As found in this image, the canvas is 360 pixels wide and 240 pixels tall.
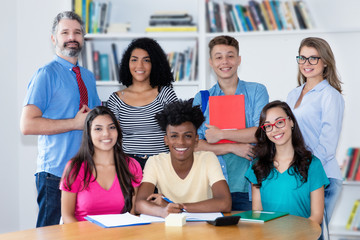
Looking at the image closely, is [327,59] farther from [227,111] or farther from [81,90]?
[81,90]

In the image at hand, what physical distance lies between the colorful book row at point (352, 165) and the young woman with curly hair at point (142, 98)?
183 centimetres

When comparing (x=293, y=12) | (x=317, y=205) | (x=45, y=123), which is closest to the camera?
(x=317, y=205)

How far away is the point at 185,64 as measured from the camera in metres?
4.05

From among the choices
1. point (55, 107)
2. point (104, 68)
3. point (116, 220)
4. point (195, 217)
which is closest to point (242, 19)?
point (104, 68)

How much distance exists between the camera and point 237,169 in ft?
9.11

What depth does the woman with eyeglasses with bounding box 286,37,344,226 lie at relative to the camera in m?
2.70

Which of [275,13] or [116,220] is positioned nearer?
[116,220]

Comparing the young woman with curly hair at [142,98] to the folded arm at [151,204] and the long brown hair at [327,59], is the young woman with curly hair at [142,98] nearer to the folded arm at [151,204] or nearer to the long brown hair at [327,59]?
the folded arm at [151,204]

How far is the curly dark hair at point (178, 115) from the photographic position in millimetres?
2572

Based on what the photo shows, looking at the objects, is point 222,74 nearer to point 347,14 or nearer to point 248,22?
point 248,22

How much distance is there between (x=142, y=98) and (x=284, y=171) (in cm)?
96

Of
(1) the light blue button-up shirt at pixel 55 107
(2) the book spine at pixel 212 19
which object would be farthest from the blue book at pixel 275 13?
(1) the light blue button-up shirt at pixel 55 107

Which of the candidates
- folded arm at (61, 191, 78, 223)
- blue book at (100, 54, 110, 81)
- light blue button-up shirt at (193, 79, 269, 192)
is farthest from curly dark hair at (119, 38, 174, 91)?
blue book at (100, 54, 110, 81)

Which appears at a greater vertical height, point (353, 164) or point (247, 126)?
point (247, 126)
